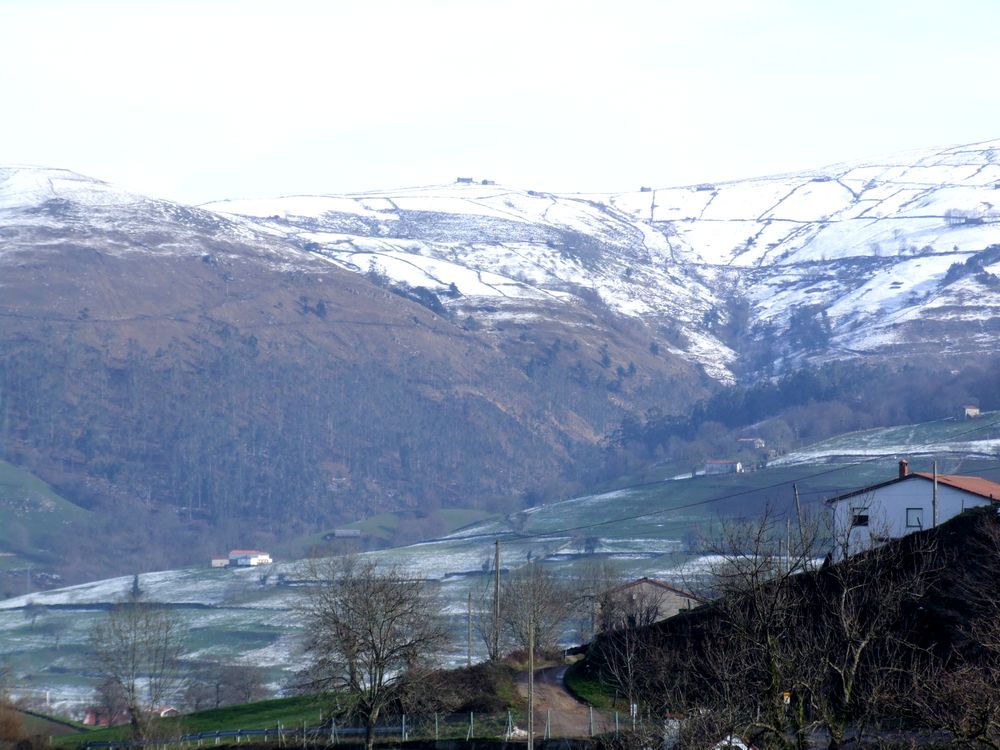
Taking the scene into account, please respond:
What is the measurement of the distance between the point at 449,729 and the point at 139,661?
43.8 meters

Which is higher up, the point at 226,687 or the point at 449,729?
the point at 449,729

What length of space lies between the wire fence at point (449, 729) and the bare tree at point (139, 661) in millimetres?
7084

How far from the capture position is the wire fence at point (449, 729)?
166 feet

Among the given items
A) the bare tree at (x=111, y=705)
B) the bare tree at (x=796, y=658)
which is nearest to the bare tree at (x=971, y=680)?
the bare tree at (x=796, y=658)

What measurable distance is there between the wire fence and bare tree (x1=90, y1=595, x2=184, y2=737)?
708cm

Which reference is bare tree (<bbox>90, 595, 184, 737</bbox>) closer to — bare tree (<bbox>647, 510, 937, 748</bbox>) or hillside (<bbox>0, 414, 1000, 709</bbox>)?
hillside (<bbox>0, 414, 1000, 709</bbox>)

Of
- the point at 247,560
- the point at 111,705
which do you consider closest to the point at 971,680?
the point at 111,705

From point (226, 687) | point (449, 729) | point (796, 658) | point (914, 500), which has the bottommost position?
point (226, 687)

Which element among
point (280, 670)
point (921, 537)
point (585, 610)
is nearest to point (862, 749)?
point (921, 537)

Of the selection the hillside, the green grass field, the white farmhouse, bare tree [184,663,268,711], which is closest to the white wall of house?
the white farmhouse

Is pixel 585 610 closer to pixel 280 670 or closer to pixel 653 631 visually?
pixel 653 631

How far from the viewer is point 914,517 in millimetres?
73312

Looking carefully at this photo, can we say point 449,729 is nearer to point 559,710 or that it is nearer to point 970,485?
point 559,710

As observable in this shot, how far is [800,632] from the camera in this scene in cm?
4219
